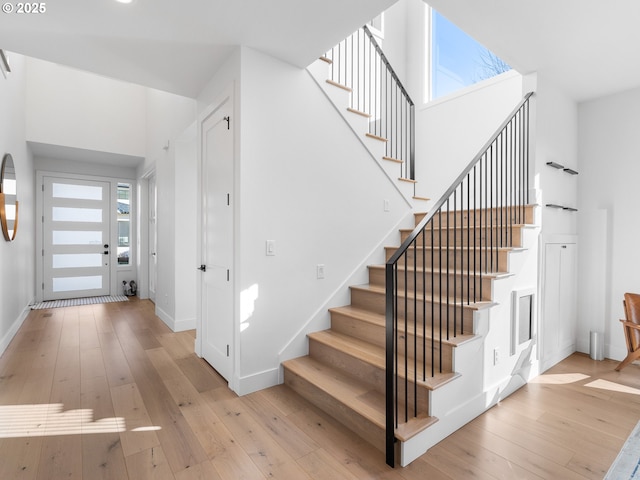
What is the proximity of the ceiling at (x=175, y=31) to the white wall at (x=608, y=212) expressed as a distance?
2966mm

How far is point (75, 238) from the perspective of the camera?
6344 millimetres

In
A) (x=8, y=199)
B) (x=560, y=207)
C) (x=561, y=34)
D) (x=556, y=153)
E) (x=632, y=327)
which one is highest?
(x=561, y=34)

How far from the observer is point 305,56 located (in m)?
2.64

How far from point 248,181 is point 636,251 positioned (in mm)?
3821

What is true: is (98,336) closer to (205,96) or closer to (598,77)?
(205,96)

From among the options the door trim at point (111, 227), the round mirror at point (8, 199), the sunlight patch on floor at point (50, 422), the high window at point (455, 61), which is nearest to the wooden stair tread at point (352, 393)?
the sunlight patch on floor at point (50, 422)

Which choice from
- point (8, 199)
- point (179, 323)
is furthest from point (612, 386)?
point (8, 199)

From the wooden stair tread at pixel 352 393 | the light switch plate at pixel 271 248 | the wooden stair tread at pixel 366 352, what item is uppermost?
the light switch plate at pixel 271 248

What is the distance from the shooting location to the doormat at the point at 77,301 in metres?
5.62

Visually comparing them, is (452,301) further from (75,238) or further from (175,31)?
(75,238)

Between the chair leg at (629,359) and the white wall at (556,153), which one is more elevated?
the white wall at (556,153)

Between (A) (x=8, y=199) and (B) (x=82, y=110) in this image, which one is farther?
Result: (B) (x=82, y=110)

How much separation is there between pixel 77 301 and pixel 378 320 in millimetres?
5988

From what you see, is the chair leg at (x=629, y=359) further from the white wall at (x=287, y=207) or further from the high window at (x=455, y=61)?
the high window at (x=455, y=61)
